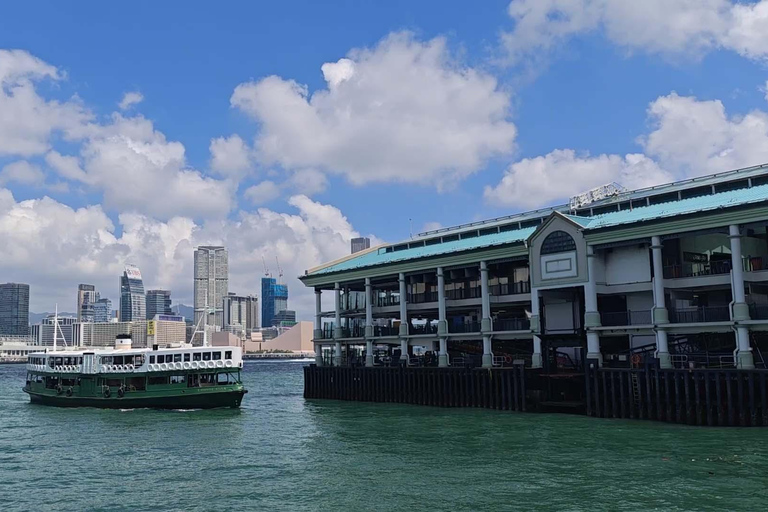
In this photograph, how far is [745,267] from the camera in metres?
55.3

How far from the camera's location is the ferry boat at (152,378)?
237 ft

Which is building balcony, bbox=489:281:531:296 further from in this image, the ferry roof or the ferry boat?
the ferry boat

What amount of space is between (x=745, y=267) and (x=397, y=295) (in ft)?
140

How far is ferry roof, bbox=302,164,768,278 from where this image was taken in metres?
57.6

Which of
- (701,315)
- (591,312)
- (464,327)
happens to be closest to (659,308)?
(701,315)

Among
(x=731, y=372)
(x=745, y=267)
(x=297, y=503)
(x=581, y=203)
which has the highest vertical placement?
(x=581, y=203)

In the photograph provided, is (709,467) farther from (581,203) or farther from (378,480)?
(581,203)

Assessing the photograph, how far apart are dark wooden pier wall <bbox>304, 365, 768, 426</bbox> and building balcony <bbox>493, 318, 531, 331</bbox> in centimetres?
484

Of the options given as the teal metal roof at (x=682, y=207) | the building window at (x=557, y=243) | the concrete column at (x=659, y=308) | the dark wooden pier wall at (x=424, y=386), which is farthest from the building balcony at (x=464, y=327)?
the concrete column at (x=659, y=308)

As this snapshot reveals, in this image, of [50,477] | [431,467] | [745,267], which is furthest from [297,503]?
[745,267]

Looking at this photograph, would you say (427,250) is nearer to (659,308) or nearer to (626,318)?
(626,318)

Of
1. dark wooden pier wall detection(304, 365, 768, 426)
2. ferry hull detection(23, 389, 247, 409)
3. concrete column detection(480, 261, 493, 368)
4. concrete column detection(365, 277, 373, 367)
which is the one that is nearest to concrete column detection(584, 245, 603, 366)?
dark wooden pier wall detection(304, 365, 768, 426)

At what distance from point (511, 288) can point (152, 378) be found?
3679cm

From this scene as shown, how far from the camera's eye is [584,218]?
2564 inches
